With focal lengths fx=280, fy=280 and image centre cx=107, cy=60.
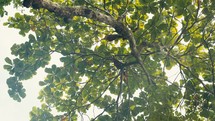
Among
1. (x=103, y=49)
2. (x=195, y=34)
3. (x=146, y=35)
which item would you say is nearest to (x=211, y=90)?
(x=195, y=34)

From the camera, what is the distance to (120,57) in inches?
251

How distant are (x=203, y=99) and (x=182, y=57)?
3.57 feet

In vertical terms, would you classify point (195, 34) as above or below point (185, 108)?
above

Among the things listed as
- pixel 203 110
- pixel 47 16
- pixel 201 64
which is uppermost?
pixel 47 16

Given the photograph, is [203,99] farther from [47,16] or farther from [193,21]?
[47,16]

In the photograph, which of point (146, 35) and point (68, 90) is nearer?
Answer: point (146, 35)

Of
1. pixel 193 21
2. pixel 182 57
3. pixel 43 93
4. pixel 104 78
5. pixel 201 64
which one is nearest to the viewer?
pixel 193 21

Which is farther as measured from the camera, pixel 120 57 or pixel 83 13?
pixel 120 57

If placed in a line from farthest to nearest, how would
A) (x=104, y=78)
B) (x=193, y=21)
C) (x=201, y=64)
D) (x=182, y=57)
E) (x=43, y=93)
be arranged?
(x=43, y=93)
(x=104, y=78)
(x=182, y=57)
(x=201, y=64)
(x=193, y=21)

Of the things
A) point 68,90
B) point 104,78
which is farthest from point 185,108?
point 68,90

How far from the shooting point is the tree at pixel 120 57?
5367mm

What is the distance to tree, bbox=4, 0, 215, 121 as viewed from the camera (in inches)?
211

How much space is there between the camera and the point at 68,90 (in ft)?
22.7

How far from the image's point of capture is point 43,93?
7242 millimetres
